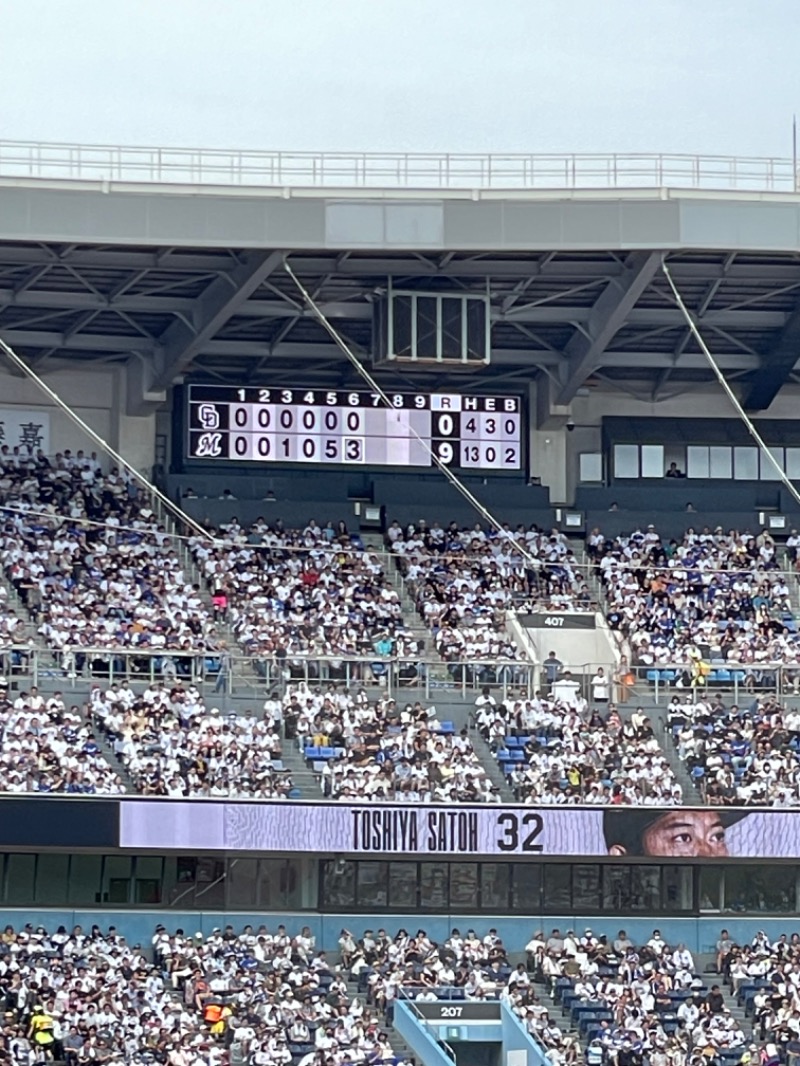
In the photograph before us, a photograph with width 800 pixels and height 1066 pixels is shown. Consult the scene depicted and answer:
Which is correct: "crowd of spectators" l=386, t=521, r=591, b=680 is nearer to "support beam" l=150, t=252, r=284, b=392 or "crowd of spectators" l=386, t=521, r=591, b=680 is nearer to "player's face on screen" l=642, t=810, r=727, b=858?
"support beam" l=150, t=252, r=284, b=392

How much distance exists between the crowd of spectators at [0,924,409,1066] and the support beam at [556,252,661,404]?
16.1 m

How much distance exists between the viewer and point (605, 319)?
2186 inches

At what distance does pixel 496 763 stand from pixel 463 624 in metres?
5.98

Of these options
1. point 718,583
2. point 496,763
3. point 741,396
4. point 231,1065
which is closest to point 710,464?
point 741,396

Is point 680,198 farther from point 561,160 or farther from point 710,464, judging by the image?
point 710,464

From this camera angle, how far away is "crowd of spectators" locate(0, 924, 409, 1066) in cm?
4147

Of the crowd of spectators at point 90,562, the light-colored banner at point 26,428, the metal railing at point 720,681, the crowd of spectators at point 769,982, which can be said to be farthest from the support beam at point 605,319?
the crowd of spectators at point 769,982

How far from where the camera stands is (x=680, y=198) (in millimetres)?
51781

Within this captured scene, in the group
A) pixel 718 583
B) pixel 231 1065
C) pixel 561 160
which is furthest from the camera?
pixel 718 583

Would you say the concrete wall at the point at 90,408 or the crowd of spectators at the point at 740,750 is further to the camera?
the concrete wall at the point at 90,408

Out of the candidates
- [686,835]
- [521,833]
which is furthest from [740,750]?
[521,833]

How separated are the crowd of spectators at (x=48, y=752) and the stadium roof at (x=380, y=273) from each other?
31.7 feet

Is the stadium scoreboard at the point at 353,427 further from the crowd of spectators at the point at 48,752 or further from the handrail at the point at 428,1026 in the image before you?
the handrail at the point at 428,1026

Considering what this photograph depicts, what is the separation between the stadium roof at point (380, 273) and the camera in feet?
167
